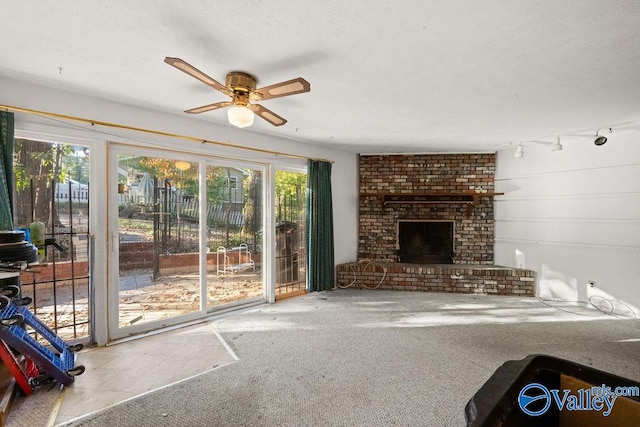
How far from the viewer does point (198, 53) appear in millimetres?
1794

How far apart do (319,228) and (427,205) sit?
1945 mm

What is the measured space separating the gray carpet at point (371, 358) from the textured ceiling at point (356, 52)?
7.24ft

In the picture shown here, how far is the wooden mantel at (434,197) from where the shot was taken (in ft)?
15.0

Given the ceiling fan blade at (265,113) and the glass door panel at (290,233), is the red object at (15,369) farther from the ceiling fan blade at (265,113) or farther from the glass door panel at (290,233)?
the glass door panel at (290,233)

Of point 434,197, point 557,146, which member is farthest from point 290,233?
point 557,146

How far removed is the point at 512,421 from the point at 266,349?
7.21 feet

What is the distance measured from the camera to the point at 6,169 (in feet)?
6.97

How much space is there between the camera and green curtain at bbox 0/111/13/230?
2.06 m

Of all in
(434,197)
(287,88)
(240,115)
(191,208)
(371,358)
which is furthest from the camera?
(434,197)

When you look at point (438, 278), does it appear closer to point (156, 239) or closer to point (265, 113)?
point (265, 113)

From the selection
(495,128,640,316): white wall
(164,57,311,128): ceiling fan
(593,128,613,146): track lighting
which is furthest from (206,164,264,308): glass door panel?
(593,128,613,146): track lighting

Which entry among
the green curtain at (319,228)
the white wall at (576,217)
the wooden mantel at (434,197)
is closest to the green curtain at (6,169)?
the green curtain at (319,228)

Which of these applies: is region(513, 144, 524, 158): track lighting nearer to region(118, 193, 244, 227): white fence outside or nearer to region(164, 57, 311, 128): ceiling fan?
region(164, 57, 311, 128): ceiling fan

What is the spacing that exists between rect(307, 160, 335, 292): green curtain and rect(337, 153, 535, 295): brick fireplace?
0.38 meters
